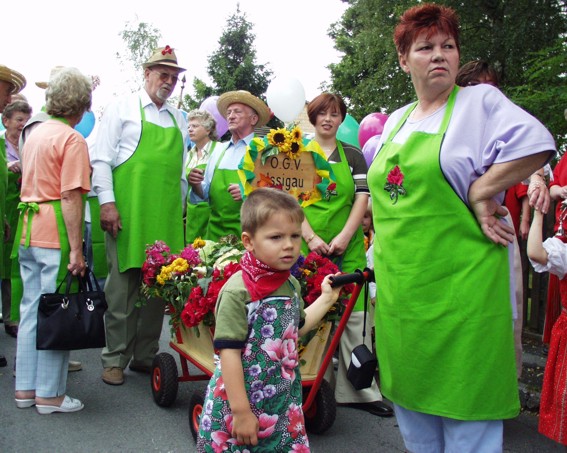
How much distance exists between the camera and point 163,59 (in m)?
4.68

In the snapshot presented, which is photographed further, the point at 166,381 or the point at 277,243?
the point at 166,381

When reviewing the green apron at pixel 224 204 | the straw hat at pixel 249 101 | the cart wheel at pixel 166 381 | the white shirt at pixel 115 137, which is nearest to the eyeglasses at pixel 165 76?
the white shirt at pixel 115 137

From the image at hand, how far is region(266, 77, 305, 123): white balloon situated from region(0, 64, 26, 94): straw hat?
314 cm

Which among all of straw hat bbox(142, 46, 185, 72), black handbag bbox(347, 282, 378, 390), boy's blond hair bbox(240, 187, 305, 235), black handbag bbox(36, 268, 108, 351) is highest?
straw hat bbox(142, 46, 185, 72)

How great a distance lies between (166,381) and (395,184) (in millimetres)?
2349

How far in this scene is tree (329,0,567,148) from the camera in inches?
496

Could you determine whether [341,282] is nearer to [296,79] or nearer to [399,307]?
[399,307]

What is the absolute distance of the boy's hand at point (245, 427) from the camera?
212cm

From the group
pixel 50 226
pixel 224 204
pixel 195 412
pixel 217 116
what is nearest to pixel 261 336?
pixel 195 412

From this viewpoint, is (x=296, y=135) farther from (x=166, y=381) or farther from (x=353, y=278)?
(x=166, y=381)

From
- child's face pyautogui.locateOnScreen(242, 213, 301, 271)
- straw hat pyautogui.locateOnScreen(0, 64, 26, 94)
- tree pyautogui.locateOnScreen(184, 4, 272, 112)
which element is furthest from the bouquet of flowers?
tree pyautogui.locateOnScreen(184, 4, 272, 112)

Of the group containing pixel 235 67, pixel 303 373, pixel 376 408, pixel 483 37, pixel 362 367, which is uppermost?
pixel 235 67

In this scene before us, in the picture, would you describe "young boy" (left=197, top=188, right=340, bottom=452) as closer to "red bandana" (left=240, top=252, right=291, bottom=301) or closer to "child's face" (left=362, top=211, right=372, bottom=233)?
"red bandana" (left=240, top=252, right=291, bottom=301)

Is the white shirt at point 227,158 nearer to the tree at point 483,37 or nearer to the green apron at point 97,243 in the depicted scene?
the green apron at point 97,243
